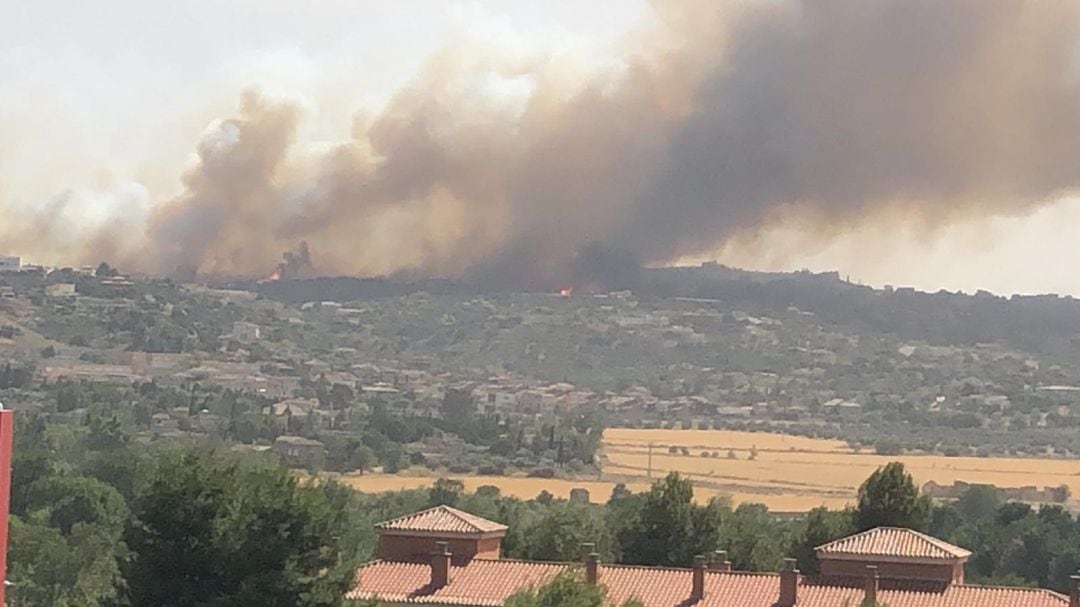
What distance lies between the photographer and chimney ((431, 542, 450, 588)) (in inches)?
2122

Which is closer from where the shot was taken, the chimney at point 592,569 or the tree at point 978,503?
the chimney at point 592,569

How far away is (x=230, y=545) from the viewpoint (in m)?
43.0

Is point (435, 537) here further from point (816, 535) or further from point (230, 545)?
point (230, 545)

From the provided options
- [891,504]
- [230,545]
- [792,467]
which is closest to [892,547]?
[891,504]

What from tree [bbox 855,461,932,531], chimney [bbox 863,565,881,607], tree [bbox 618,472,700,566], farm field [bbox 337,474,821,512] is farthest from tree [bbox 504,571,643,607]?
farm field [bbox 337,474,821,512]

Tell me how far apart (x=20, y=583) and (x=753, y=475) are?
336ft

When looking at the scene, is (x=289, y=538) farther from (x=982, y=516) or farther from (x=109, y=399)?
(x=109, y=399)

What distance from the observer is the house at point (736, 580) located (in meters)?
51.8

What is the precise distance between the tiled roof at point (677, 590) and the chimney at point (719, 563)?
2488mm

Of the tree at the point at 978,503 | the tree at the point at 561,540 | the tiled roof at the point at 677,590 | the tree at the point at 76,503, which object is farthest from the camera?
the tree at the point at 978,503

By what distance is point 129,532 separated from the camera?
4375cm

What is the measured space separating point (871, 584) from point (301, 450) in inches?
4458

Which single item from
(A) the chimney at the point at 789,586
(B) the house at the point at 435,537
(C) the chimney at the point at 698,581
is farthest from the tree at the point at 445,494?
(A) the chimney at the point at 789,586

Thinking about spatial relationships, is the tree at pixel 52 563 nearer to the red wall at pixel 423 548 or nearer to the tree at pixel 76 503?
the tree at pixel 76 503
